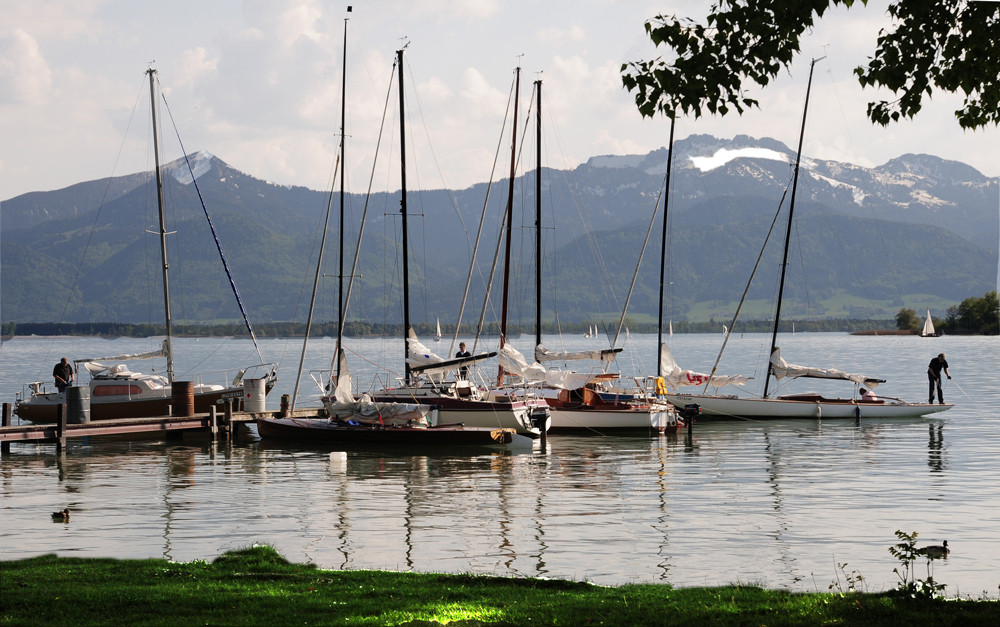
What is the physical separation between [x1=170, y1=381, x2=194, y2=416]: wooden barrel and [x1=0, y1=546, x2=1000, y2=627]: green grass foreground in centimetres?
2913

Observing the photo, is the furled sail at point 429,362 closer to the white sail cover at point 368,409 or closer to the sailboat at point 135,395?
the white sail cover at point 368,409

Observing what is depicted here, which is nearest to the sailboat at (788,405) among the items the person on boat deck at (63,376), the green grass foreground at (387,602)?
the person on boat deck at (63,376)


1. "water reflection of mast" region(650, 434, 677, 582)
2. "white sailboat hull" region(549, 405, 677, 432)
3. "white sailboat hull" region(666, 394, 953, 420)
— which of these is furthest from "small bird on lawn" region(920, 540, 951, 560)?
"white sailboat hull" region(666, 394, 953, 420)

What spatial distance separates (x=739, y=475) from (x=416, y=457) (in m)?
11.5

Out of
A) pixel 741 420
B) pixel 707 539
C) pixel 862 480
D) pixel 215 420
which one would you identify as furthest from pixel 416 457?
pixel 741 420

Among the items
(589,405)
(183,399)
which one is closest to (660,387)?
(589,405)

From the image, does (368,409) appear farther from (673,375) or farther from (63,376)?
(673,375)

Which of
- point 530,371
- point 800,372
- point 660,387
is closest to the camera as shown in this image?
point 530,371

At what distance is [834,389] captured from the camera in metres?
90.9

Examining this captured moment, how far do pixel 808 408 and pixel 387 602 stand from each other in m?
44.6

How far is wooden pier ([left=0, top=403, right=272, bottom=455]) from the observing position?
38.1m

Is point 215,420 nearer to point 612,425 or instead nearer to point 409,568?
point 612,425

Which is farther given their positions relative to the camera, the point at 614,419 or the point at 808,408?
the point at 808,408

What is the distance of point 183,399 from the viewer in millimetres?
44281
